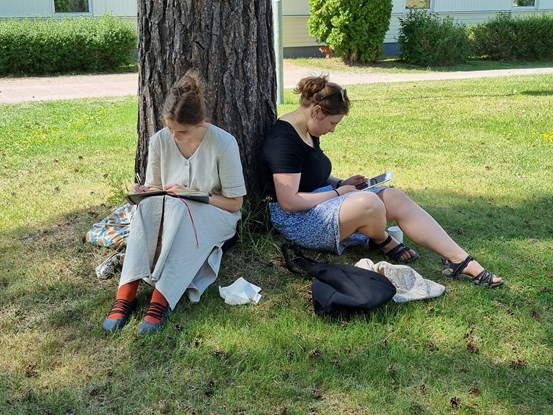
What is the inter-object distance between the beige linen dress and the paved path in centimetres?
945

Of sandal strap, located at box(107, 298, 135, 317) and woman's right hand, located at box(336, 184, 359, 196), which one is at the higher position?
woman's right hand, located at box(336, 184, 359, 196)

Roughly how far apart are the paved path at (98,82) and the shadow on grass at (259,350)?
9.51m

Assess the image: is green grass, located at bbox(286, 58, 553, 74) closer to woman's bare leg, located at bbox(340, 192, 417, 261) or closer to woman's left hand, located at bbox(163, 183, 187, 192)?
woman's bare leg, located at bbox(340, 192, 417, 261)

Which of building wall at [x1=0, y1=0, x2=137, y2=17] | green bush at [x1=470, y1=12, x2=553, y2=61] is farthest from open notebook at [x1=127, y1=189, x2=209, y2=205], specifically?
green bush at [x1=470, y1=12, x2=553, y2=61]

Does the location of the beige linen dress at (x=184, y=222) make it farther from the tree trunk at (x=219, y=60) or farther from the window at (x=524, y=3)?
the window at (x=524, y=3)

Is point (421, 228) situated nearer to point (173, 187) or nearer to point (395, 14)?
point (173, 187)

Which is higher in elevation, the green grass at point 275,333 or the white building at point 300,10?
the white building at point 300,10

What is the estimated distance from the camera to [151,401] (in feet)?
9.41

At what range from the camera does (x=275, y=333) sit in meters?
3.39

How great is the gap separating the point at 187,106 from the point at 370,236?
1.41m

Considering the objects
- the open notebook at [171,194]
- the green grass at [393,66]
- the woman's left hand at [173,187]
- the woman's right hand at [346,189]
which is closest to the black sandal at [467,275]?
the woman's right hand at [346,189]

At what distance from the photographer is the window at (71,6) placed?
2067cm

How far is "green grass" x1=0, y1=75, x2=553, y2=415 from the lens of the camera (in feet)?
9.52

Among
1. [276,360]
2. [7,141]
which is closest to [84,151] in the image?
[7,141]
